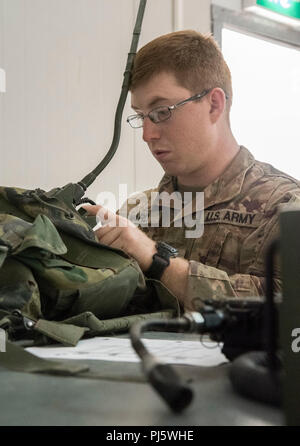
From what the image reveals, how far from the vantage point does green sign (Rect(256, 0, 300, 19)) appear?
114 inches

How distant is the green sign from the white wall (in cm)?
55

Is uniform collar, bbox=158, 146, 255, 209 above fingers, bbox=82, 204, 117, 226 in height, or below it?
above

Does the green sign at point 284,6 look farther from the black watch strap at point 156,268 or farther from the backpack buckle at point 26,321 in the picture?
the backpack buckle at point 26,321

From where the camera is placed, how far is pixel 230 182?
5.16 feet

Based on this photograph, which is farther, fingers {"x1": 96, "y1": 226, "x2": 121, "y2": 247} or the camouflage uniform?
the camouflage uniform

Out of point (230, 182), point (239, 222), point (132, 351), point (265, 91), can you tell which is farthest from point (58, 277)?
point (265, 91)

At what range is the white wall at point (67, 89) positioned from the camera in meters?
2.08

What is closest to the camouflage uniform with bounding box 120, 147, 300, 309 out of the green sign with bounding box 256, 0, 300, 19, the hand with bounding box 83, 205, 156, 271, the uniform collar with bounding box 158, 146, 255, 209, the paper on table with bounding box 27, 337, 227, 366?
the uniform collar with bounding box 158, 146, 255, 209

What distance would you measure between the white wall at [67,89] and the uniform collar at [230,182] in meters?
0.80

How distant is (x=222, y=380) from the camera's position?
499mm

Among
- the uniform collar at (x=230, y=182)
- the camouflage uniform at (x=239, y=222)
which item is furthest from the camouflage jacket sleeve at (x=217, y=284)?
the uniform collar at (x=230, y=182)

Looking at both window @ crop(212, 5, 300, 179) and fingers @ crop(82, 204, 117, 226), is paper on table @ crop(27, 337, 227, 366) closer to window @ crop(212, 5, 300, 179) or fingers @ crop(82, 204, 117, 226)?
fingers @ crop(82, 204, 117, 226)

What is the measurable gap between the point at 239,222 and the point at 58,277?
0.72m
